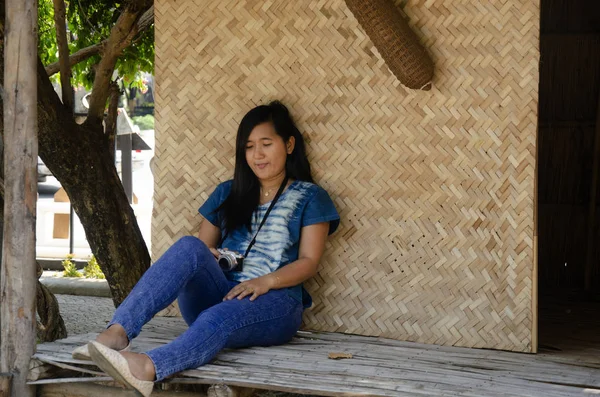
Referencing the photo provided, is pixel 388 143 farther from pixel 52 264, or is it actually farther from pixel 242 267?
pixel 52 264

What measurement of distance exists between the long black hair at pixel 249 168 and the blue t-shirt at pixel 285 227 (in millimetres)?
74

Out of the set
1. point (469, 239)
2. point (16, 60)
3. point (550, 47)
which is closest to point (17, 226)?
point (16, 60)

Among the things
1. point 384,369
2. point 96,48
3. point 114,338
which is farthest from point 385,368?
point 96,48

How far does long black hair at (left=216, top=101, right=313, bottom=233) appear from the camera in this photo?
3953 millimetres

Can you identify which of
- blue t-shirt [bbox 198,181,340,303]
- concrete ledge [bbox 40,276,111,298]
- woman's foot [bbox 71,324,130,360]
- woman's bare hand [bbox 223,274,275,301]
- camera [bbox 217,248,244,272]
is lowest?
concrete ledge [bbox 40,276,111,298]

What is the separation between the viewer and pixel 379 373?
129 inches

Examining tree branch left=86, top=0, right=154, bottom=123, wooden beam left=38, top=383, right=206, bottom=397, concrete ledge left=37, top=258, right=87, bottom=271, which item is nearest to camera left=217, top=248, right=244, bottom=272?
wooden beam left=38, top=383, right=206, bottom=397

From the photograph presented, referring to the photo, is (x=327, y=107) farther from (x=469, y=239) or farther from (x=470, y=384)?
(x=470, y=384)

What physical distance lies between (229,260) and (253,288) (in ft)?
0.83

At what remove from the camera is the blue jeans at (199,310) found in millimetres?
3291

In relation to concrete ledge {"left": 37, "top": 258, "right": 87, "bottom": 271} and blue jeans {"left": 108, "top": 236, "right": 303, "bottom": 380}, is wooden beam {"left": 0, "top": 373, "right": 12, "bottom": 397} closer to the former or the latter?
blue jeans {"left": 108, "top": 236, "right": 303, "bottom": 380}

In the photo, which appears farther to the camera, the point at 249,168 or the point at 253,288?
the point at 249,168

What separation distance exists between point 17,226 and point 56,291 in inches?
191

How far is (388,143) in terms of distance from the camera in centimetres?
396
